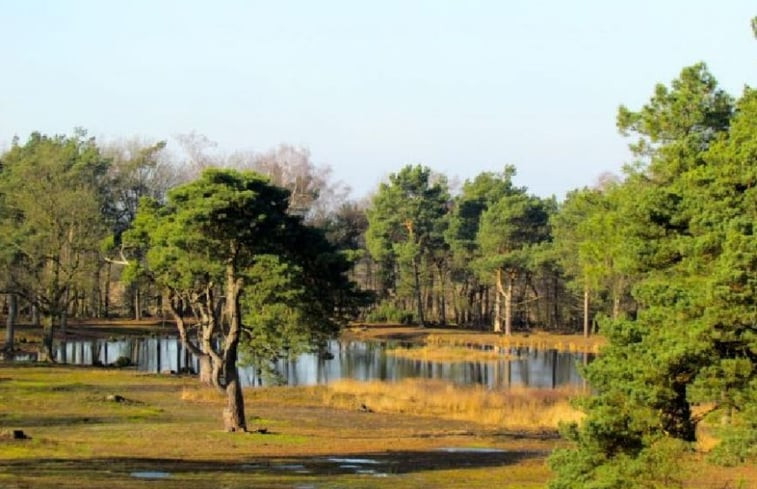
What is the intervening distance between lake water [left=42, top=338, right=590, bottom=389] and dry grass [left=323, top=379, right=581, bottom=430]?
358 cm

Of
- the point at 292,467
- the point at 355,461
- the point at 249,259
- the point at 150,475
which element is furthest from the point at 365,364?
the point at 150,475

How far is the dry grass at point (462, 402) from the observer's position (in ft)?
140

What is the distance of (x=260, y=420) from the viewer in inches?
1545

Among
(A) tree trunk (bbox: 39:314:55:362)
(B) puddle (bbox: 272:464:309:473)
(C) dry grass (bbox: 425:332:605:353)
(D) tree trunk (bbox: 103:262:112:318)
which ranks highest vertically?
(D) tree trunk (bbox: 103:262:112:318)

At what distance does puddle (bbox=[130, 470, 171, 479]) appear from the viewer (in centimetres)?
2350

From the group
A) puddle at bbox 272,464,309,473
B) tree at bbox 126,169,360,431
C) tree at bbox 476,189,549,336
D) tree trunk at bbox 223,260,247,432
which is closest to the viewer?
puddle at bbox 272,464,309,473

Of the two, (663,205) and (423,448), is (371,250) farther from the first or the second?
(663,205)

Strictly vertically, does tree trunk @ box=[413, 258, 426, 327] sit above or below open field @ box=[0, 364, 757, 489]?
above

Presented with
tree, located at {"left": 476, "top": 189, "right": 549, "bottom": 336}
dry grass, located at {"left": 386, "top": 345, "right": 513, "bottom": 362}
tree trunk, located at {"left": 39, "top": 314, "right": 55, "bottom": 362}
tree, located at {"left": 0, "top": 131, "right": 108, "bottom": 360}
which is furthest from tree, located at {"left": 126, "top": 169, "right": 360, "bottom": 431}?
tree, located at {"left": 476, "top": 189, "right": 549, "bottom": 336}

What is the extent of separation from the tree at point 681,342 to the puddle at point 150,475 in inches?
359

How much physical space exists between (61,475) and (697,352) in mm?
13494

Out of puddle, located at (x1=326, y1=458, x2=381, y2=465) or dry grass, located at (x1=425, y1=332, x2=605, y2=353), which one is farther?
dry grass, located at (x1=425, y1=332, x2=605, y2=353)

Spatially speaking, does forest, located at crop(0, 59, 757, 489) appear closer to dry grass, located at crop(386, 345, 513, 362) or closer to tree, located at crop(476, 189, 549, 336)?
dry grass, located at crop(386, 345, 513, 362)

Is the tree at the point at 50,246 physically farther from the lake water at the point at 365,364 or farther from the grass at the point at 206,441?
the grass at the point at 206,441
